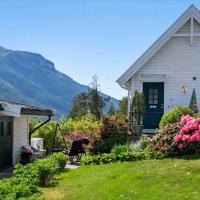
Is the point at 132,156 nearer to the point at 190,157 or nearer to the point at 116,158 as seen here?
the point at 116,158

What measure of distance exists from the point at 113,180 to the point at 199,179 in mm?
2310

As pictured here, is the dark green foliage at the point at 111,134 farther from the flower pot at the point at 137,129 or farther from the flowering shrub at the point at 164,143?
the flowering shrub at the point at 164,143

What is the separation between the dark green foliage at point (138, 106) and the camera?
2377 centimetres

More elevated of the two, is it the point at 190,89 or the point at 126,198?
the point at 190,89

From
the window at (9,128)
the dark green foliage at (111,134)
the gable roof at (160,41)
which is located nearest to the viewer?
the window at (9,128)

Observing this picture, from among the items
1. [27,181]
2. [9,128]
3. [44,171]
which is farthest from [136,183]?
[9,128]

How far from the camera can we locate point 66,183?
13367 millimetres

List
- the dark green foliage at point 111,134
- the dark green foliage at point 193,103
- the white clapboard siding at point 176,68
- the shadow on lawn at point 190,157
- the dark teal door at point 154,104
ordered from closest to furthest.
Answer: the shadow on lawn at point 190,157
the dark green foliage at point 111,134
the dark green foliage at point 193,103
the white clapboard siding at point 176,68
the dark teal door at point 154,104

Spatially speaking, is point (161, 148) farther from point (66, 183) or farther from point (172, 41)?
point (172, 41)

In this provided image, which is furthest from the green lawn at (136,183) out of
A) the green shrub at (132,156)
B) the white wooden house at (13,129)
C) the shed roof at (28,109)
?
the shed roof at (28,109)

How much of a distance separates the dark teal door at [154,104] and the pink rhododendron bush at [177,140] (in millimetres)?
8259

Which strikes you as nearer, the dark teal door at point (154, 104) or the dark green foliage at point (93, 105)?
the dark teal door at point (154, 104)

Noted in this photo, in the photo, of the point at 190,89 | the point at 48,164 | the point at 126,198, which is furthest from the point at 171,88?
the point at 126,198

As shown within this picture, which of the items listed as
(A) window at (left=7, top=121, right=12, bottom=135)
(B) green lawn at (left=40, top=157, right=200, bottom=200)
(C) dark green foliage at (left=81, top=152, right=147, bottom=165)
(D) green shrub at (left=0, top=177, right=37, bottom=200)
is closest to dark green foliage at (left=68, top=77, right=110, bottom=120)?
(A) window at (left=7, top=121, right=12, bottom=135)
